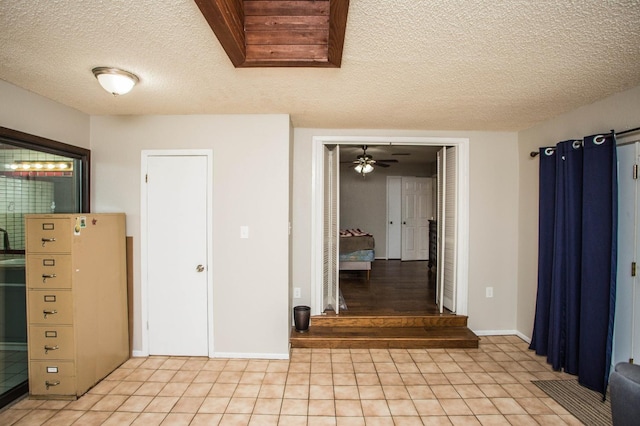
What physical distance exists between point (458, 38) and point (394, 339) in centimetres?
276

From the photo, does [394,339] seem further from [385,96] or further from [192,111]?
[192,111]

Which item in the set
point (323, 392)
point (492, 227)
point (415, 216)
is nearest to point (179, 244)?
point (323, 392)

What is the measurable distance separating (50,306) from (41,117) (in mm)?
1531

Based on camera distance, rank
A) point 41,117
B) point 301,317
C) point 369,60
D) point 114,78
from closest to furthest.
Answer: point 369,60
point 114,78
point 41,117
point 301,317

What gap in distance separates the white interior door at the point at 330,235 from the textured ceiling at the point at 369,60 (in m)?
0.79

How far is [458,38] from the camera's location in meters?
1.67

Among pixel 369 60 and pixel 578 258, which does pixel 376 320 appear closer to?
pixel 578 258

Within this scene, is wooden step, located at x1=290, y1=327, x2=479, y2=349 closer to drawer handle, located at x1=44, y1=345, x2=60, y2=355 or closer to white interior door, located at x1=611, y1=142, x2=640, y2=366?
white interior door, located at x1=611, y1=142, x2=640, y2=366

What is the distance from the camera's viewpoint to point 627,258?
2441 mm

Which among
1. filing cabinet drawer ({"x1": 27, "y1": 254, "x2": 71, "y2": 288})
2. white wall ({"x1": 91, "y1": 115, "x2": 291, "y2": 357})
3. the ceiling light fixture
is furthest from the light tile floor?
the ceiling light fixture

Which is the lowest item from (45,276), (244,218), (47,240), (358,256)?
(358,256)

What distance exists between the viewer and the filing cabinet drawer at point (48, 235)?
96.3 inches

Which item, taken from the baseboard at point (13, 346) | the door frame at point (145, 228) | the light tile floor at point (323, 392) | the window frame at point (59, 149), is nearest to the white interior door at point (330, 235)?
the light tile floor at point (323, 392)

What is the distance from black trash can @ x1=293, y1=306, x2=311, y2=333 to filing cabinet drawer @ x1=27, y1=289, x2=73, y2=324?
195 centimetres
